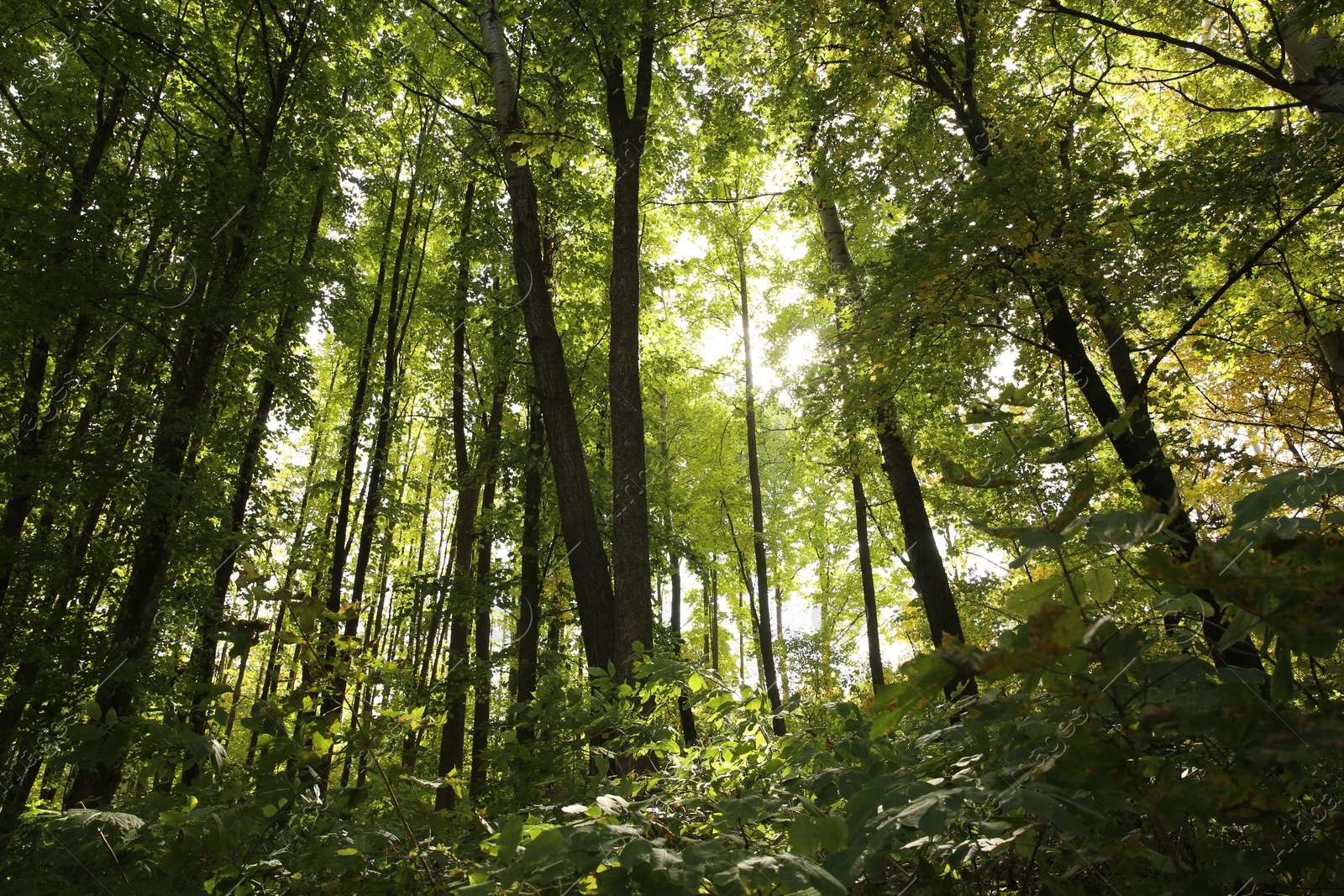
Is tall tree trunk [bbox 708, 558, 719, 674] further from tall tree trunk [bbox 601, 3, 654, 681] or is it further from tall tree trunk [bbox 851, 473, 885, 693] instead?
tall tree trunk [bbox 601, 3, 654, 681]

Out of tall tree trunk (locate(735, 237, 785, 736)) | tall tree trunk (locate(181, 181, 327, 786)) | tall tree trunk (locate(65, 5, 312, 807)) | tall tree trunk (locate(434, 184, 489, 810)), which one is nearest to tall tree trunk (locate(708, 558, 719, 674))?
tall tree trunk (locate(735, 237, 785, 736))

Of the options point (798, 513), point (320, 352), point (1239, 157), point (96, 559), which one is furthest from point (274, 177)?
point (798, 513)

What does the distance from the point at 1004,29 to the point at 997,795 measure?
25.9ft

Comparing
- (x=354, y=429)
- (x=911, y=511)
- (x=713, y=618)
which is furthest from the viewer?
(x=713, y=618)

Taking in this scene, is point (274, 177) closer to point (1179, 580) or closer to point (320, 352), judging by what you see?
point (1179, 580)

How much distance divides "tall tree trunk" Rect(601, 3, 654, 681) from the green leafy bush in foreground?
2.88 metres

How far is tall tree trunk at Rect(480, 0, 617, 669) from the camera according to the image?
517 cm

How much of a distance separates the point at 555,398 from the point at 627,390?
646mm

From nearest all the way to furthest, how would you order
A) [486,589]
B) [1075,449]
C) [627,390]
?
[1075,449]
[627,390]
[486,589]

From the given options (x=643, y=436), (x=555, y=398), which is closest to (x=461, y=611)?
(x=555, y=398)

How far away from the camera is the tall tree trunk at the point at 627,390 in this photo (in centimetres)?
496

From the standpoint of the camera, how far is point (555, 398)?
18.5 feet

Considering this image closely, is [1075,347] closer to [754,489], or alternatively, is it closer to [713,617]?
[754,489]

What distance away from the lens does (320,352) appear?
15969mm
